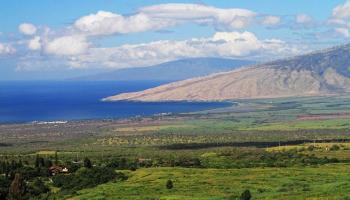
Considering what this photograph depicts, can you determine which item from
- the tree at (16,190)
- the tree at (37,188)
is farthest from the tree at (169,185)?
the tree at (16,190)

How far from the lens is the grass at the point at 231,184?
341ft

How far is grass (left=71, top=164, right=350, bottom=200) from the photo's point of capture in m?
104

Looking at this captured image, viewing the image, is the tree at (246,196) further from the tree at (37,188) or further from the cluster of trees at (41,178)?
the tree at (37,188)

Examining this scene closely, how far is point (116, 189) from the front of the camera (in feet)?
392

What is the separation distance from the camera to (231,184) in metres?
118

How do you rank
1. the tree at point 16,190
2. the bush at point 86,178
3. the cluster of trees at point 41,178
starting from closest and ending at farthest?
the tree at point 16,190
the cluster of trees at point 41,178
the bush at point 86,178

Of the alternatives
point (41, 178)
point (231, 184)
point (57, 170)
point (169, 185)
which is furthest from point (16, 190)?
point (57, 170)

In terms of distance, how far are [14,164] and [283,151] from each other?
79921mm

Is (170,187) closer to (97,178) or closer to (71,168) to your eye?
(97,178)

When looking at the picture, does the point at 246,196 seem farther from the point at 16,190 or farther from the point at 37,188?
the point at 37,188

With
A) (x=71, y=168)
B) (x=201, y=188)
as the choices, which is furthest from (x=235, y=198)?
(x=71, y=168)

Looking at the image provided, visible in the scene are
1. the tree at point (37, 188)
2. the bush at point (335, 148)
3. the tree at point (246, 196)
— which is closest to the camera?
the tree at point (246, 196)

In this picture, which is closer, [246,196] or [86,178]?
[246,196]

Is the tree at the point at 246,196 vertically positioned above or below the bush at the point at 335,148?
below
